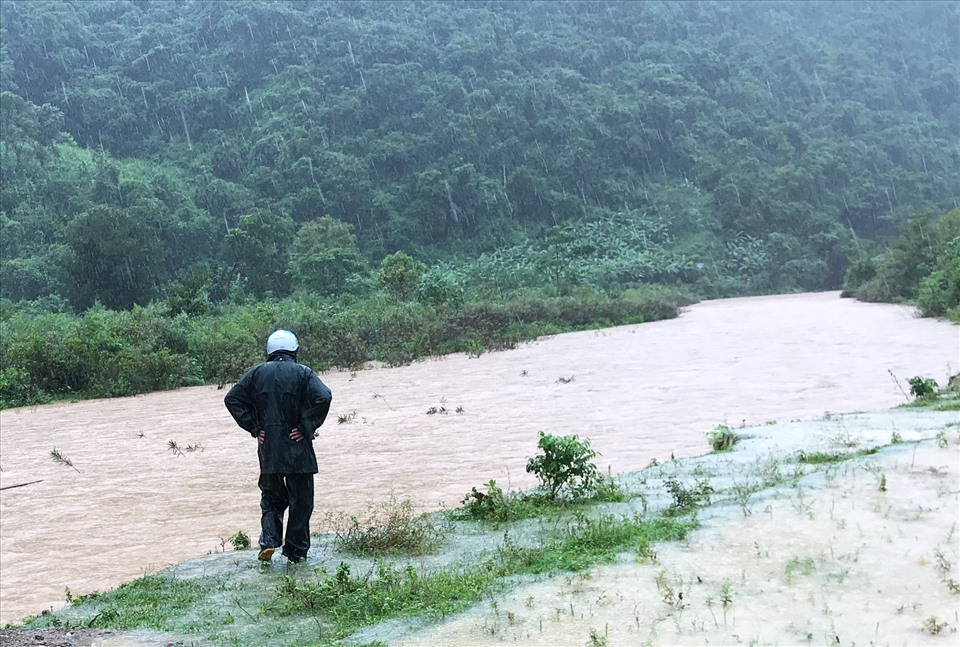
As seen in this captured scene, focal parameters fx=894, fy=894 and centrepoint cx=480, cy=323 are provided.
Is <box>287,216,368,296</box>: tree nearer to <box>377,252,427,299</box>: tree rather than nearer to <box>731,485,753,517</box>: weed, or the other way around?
<box>377,252,427,299</box>: tree

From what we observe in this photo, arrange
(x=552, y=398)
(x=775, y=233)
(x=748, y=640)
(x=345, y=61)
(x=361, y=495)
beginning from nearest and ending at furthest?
(x=748, y=640) → (x=361, y=495) → (x=552, y=398) → (x=775, y=233) → (x=345, y=61)

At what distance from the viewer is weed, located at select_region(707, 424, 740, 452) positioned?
394 inches

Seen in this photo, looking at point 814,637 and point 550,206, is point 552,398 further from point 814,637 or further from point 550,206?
point 550,206

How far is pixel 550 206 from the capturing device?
209ft

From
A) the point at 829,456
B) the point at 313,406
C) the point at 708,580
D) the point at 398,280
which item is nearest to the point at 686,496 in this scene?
the point at 708,580

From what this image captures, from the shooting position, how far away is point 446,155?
6275cm

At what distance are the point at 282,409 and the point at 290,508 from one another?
0.69 meters

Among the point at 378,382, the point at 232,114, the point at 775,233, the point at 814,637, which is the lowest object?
the point at 814,637

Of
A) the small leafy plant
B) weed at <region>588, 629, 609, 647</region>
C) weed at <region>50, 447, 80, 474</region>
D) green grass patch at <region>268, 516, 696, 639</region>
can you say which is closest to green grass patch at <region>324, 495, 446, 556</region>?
green grass patch at <region>268, 516, 696, 639</region>

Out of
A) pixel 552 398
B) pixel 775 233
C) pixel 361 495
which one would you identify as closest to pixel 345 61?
pixel 775 233

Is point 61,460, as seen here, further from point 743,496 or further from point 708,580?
point 708,580

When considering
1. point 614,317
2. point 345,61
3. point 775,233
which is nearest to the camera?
point 614,317

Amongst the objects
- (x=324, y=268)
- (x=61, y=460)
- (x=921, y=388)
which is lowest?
A: (x=61, y=460)

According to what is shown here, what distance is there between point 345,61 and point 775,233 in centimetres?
3412
